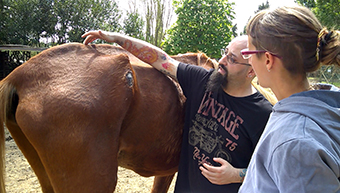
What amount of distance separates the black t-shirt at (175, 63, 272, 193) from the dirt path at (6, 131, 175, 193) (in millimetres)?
2050

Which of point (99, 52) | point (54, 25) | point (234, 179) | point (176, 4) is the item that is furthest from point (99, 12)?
point (234, 179)

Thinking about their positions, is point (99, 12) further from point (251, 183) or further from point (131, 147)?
point (251, 183)

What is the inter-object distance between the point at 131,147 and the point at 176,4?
4804 millimetres

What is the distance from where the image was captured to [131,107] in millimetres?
1789

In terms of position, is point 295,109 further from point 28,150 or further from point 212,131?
point 28,150

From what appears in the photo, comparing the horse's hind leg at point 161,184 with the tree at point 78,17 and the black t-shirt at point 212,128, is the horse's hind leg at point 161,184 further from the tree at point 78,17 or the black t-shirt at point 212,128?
the tree at point 78,17

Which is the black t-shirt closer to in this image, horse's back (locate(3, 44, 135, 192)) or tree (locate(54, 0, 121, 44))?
horse's back (locate(3, 44, 135, 192))

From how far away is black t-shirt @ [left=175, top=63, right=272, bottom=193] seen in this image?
1.74 m

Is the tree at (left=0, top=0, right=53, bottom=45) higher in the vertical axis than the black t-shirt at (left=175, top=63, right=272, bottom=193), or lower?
lower

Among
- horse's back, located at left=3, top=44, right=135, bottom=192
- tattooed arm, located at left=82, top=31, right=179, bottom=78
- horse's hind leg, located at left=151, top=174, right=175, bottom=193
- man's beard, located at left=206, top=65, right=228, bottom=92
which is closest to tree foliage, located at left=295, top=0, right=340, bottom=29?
horse's hind leg, located at left=151, top=174, right=175, bottom=193

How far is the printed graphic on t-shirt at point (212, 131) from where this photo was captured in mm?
1763

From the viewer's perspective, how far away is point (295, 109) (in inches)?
32.7

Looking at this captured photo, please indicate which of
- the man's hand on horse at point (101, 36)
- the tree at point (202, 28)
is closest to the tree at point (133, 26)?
the tree at point (202, 28)

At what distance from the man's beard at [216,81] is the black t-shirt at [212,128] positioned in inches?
2.6
